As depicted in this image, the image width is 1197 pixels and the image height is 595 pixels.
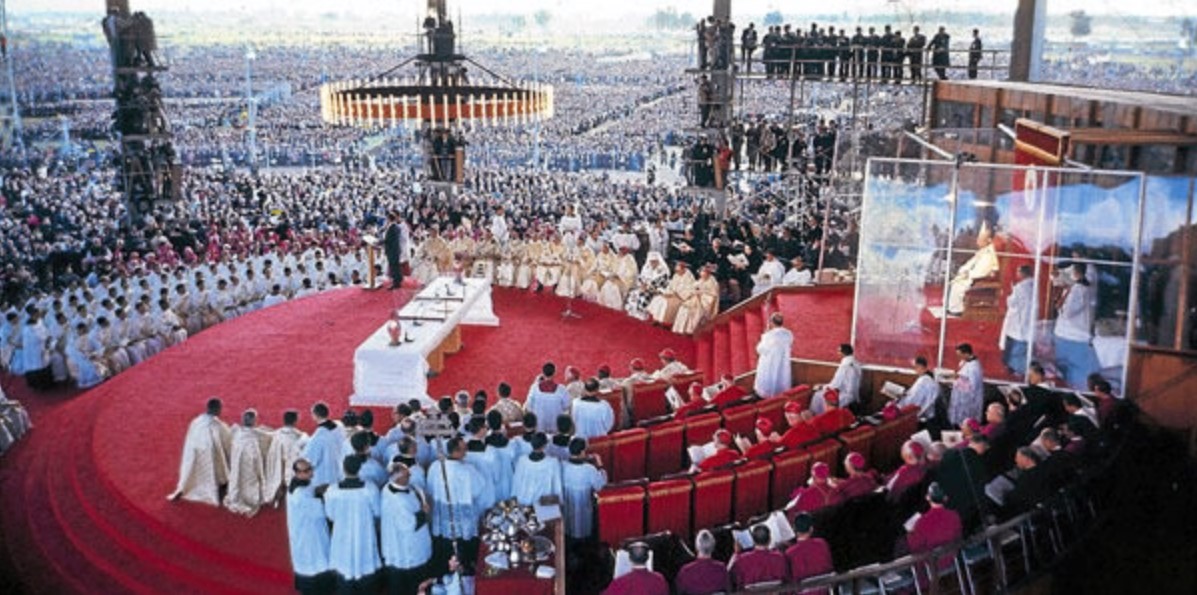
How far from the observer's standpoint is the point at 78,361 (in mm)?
13969

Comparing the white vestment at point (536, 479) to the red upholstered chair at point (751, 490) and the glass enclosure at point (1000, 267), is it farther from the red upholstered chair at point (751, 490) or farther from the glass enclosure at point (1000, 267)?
the glass enclosure at point (1000, 267)

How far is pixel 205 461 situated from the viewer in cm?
919

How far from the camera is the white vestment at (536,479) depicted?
830 cm

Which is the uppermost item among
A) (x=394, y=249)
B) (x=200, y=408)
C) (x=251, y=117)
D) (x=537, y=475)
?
(x=251, y=117)

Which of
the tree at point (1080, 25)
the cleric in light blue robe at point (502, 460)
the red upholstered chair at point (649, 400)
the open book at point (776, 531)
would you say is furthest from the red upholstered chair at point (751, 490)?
the tree at point (1080, 25)

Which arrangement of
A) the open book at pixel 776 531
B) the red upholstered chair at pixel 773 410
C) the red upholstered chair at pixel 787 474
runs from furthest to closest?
the red upholstered chair at pixel 773 410, the red upholstered chair at pixel 787 474, the open book at pixel 776 531

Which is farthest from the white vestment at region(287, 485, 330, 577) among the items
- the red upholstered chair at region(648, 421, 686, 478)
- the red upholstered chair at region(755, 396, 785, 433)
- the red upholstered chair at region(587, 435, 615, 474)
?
the red upholstered chair at region(755, 396, 785, 433)

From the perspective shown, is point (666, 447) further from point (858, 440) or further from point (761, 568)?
point (761, 568)

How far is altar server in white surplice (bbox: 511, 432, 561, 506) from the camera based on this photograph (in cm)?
825

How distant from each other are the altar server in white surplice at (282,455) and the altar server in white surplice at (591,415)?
2.68 meters

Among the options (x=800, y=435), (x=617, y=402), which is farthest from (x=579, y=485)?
(x=617, y=402)

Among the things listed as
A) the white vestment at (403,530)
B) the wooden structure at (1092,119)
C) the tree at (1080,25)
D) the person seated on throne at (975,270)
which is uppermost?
the tree at (1080,25)

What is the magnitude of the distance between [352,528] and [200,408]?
4858mm

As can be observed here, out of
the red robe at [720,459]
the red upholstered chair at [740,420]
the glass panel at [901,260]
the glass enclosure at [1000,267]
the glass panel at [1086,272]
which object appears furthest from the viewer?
the glass panel at [901,260]
